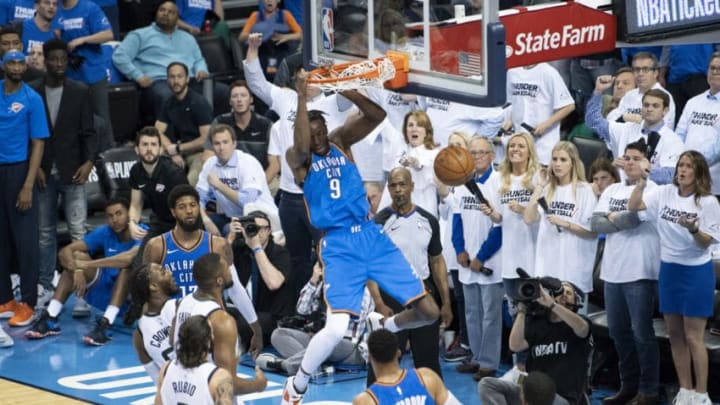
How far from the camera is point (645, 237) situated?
35.9ft

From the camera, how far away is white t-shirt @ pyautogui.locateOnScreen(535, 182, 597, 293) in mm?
11211

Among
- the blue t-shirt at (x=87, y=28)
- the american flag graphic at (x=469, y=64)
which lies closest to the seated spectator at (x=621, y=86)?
the american flag graphic at (x=469, y=64)

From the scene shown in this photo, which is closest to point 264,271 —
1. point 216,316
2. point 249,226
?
point 249,226

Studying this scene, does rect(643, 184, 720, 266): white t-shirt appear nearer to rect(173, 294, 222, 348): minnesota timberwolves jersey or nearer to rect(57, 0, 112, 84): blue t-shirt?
rect(173, 294, 222, 348): minnesota timberwolves jersey

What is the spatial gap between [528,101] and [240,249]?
3.09m

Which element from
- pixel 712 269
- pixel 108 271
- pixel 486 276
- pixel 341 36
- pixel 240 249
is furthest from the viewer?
pixel 108 271

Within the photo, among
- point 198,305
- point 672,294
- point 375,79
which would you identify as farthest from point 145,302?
point 672,294

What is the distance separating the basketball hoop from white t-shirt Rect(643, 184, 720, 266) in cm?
257

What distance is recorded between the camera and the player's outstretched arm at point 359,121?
991cm

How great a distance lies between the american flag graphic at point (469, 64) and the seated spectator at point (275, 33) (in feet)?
25.6

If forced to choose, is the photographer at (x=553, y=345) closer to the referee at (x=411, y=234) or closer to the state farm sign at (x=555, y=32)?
the referee at (x=411, y=234)

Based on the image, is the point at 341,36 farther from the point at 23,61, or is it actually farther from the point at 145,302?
the point at 23,61

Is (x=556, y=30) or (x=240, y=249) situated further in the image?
(x=240, y=249)

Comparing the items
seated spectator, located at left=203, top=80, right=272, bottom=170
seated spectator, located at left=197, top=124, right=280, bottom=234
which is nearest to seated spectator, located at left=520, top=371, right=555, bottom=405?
seated spectator, located at left=197, top=124, right=280, bottom=234
